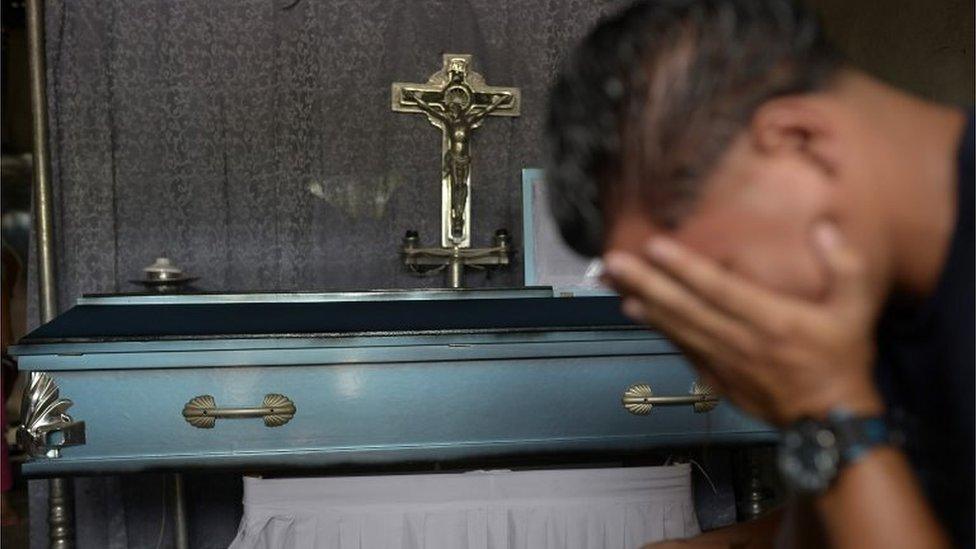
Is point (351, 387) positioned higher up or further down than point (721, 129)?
further down

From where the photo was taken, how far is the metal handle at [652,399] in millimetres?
1837

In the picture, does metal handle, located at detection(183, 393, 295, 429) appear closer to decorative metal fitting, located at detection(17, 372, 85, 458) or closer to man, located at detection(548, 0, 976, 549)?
decorative metal fitting, located at detection(17, 372, 85, 458)

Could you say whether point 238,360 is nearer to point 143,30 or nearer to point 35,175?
point 35,175

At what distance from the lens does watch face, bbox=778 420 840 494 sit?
59cm

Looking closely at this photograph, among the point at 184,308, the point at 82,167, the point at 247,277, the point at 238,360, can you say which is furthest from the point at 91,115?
the point at 238,360

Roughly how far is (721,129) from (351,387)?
128 cm

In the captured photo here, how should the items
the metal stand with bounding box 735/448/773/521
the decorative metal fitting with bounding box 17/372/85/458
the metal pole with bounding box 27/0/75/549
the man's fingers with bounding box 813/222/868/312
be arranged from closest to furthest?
the man's fingers with bounding box 813/222/868/312 < the decorative metal fitting with bounding box 17/372/85/458 < the metal pole with bounding box 27/0/75/549 < the metal stand with bounding box 735/448/773/521

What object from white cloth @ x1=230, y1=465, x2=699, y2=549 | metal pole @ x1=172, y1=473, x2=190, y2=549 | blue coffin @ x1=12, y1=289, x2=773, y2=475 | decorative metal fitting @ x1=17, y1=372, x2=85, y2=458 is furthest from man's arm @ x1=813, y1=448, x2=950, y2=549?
metal pole @ x1=172, y1=473, x2=190, y2=549

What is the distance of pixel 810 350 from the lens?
0.59m

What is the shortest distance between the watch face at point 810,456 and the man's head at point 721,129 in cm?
10

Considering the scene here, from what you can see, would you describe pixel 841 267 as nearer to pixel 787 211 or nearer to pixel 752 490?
pixel 787 211

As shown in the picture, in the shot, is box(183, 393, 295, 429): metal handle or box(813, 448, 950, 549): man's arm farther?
box(183, 393, 295, 429): metal handle

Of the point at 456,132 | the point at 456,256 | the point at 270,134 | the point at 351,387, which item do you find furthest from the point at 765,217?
the point at 270,134

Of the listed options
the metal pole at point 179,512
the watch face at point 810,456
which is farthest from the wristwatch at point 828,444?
the metal pole at point 179,512
